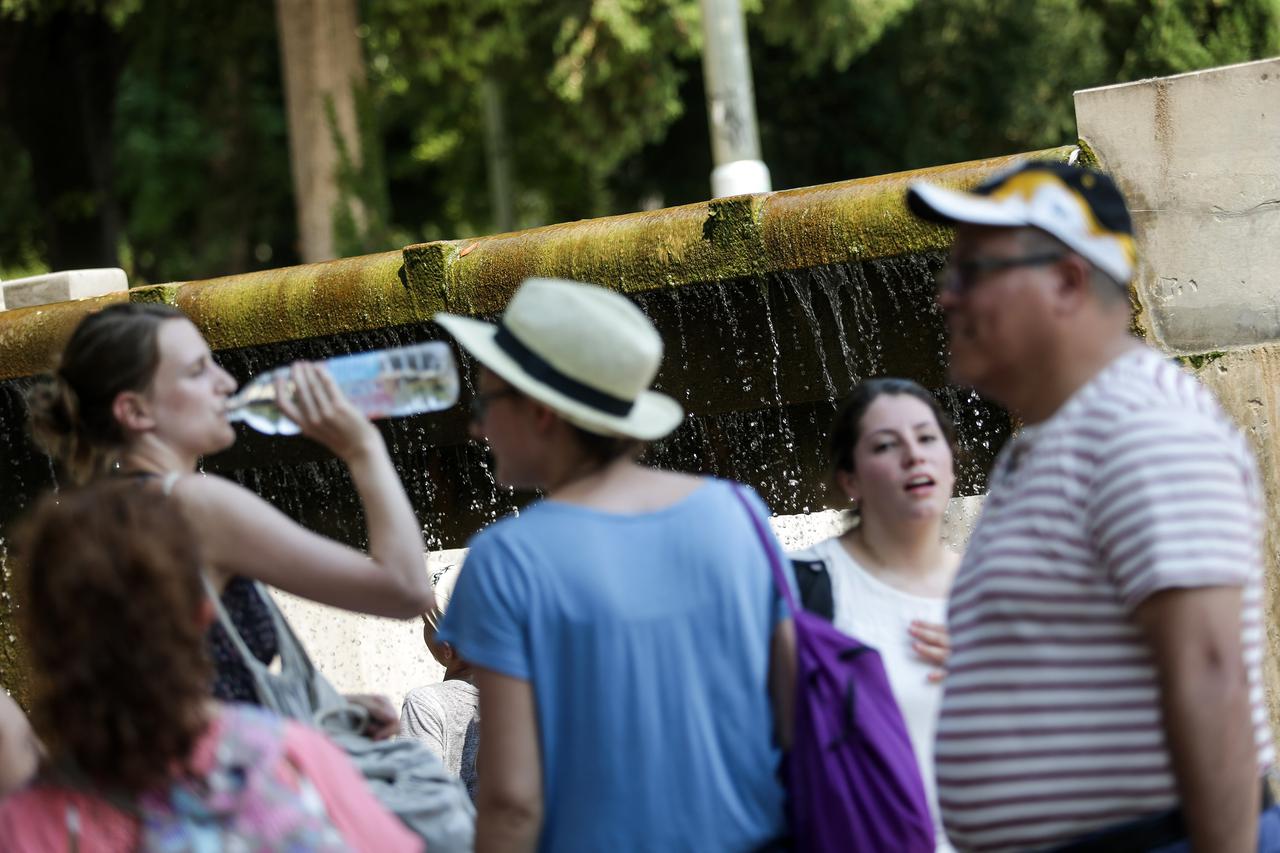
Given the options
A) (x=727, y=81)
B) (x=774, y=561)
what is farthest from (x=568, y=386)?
(x=727, y=81)

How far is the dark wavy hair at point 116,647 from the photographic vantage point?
2035 millimetres

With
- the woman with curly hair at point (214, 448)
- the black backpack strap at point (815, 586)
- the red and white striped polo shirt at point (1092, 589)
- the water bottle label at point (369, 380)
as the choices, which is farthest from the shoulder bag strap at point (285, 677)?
the red and white striped polo shirt at point (1092, 589)

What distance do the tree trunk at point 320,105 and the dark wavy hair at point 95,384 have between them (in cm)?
1432

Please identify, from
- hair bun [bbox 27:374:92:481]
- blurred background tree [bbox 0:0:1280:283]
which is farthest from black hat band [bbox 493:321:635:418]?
blurred background tree [bbox 0:0:1280:283]

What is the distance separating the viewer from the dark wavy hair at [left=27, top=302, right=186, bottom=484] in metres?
2.85

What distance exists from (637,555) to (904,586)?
3.71ft

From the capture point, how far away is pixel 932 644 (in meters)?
3.34

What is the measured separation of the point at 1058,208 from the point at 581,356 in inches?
29.4

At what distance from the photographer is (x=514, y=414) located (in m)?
2.65

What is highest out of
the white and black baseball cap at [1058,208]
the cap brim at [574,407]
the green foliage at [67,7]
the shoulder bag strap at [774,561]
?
the green foliage at [67,7]

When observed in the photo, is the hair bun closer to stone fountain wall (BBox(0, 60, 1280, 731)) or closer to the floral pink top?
the floral pink top

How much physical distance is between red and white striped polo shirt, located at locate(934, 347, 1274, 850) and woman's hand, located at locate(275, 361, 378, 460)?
1.05 metres

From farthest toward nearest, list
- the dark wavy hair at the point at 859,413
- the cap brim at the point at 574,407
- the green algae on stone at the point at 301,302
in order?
the green algae on stone at the point at 301,302
the dark wavy hair at the point at 859,413
the cap brim at the point at 574,407

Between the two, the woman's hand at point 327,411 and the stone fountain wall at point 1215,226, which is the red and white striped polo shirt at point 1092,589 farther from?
the stone fountain wall at point 1215,226
